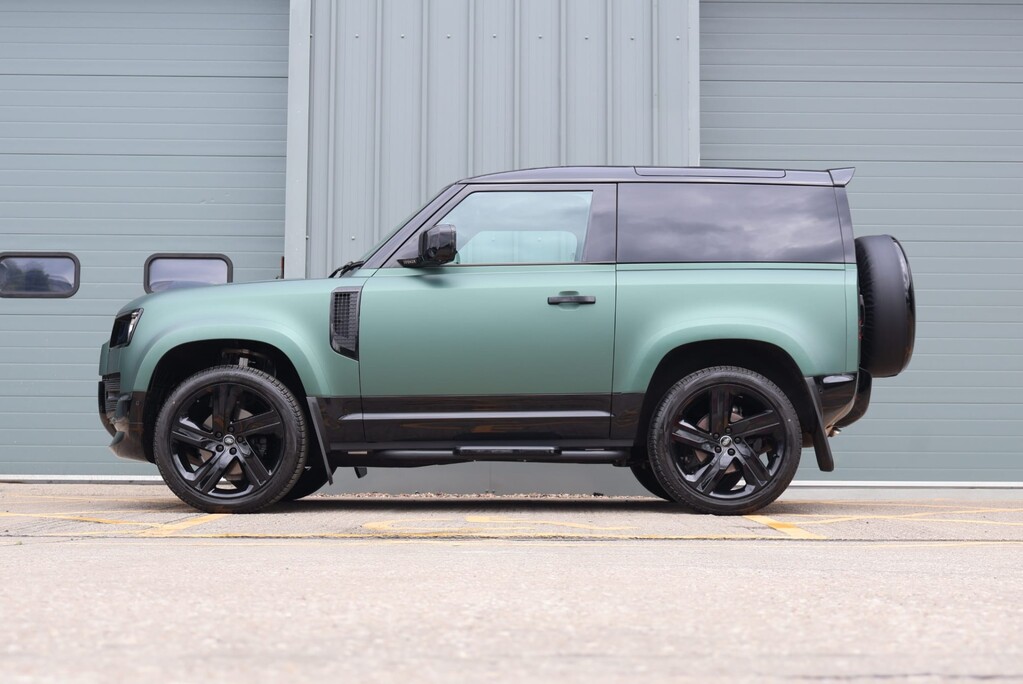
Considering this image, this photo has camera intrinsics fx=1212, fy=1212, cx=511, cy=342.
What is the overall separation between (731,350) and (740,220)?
26.6 inches

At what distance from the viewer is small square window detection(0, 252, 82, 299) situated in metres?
9.95

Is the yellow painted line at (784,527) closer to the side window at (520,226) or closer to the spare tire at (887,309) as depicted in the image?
the spare tire at (887,309)

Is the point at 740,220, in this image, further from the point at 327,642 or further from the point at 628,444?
the point at 327,642

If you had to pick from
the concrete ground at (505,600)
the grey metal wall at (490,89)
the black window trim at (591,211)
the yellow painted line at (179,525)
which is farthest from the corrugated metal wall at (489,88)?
the concrete ground at (505,600)

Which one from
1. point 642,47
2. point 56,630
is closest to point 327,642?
point 56,630

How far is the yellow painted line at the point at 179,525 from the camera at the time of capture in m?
4.92

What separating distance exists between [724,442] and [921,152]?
528 centimetres

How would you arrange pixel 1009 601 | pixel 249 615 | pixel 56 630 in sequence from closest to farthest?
pixel 56 630 → pixel 249 615 → pixel 1009 601

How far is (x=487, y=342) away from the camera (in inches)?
238

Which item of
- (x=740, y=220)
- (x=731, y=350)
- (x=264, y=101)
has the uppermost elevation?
(x=264, y=101)

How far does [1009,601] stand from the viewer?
2.99 m

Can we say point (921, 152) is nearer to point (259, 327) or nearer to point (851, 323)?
point (851, 323)

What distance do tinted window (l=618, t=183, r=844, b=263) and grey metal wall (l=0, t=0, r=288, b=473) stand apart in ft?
14.9

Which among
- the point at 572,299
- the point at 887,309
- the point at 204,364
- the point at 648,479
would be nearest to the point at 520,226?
the point at 572,299
